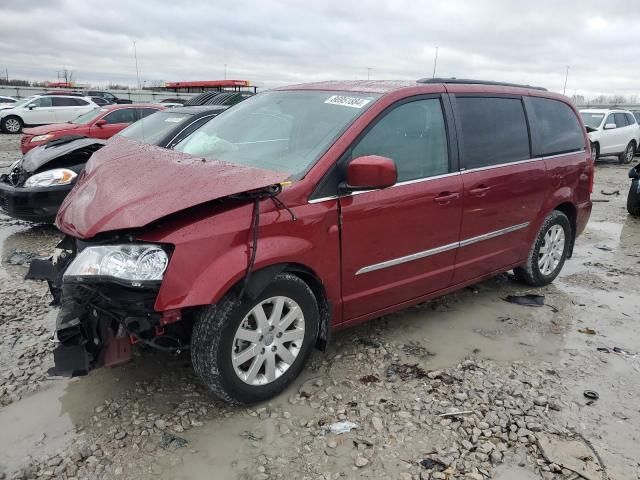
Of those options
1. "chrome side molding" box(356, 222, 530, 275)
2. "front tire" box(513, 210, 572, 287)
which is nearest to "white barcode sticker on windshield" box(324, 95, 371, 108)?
"chrome side molding" box(356, 222, 530, 275)

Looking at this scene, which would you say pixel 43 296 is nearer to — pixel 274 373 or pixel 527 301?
pixel 274 373

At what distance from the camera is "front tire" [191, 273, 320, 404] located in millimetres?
2633

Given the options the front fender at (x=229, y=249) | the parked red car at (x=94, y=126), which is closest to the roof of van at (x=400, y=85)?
the front fender at (x=229, y=249)

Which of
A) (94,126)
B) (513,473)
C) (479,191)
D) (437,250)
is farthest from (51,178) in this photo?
(94,126)

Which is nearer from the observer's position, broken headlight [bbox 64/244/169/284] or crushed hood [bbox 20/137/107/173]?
broken headlight [bbox 64/244/169/284]

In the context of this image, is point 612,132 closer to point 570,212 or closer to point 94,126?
point 570,212

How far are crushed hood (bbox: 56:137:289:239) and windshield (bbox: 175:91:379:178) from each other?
0.31 meters

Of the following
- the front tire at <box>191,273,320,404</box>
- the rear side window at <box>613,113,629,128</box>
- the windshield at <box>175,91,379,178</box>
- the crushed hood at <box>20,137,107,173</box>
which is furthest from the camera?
the rear side window at <box>613,113,629,128</box>

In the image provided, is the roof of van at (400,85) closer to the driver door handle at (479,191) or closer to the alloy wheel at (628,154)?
the driver door handle at (479,191)

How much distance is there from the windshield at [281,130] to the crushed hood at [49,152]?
2.79 m

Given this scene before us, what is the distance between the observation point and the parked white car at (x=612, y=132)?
14883mm

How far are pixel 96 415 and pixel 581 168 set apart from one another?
179 inches

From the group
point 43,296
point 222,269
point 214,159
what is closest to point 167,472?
point 222,269

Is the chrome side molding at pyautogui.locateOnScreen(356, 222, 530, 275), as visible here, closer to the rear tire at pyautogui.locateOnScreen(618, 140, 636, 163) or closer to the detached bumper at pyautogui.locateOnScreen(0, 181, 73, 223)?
the detached bumper at pyautogui.locateOnScreen(0, 181, 73, 223)
